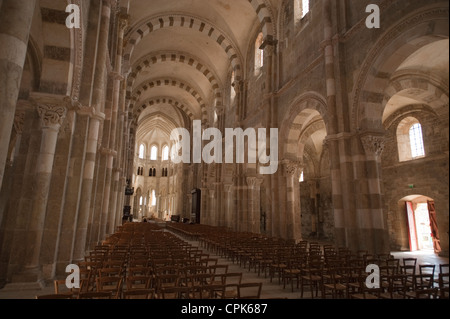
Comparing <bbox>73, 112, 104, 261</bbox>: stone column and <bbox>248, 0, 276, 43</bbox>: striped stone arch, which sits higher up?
<bbox>248, 0, 276, 43</bbox>: striped stone arch

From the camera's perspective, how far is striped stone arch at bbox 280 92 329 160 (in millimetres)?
12398

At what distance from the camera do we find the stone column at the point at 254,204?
18922mm

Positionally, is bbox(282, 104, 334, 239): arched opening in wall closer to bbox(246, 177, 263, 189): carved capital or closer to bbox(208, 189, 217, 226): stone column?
bbox(246, 177, 263, 189): carved capital

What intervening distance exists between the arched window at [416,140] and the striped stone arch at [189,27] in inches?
467

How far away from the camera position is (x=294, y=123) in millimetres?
13773

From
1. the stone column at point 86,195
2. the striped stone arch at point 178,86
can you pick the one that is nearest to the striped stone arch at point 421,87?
the stone column at point 86,195

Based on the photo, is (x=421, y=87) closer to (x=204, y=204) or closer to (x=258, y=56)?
(x=258, y=56)

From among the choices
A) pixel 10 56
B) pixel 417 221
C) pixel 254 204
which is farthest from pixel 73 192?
pixel 417 221

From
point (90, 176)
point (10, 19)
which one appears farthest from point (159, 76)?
point (10, 19)

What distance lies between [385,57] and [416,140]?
807 centimetres

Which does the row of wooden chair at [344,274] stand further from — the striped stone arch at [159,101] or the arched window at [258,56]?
the striped stone arch at [159,101]

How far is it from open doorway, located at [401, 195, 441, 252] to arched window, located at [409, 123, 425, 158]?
7.11 feet

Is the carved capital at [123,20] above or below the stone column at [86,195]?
above

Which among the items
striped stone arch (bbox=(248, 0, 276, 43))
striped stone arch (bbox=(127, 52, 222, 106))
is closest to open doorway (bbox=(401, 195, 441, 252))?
striped stone arch (bbox=(248, 0, 276, 43))
